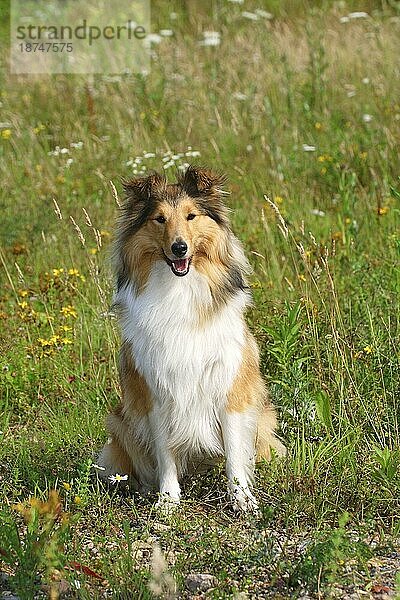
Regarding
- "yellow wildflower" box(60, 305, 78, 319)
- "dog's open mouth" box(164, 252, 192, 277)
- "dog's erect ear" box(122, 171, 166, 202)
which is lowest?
"yellow wildflower" box(60, 305, 78, 319)

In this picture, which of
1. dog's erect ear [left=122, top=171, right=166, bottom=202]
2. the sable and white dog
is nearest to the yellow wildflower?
the sable and white dog

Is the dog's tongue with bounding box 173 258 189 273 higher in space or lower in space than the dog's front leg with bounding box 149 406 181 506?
higher

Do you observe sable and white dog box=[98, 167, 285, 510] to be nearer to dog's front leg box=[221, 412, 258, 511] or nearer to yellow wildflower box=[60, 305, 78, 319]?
dog's front leg box=[221, 412, 258, 511]

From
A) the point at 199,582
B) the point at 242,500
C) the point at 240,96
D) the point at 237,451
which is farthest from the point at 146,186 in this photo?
the point at 240,96

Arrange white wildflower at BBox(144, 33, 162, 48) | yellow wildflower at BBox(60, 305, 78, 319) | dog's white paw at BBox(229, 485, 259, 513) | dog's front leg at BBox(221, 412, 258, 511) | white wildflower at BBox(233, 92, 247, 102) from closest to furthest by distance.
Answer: dog's white paw at BBox(229, 485, 259, 513), dog's front leg at BBox(221, 412, 258, 511), yellow wildflower at BBox(60, 305, 78, 319), white wildflower at BBox(233, 92, 247, 102), white wildflower at BBox(144, 33, 162, 48)

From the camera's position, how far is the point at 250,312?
5.50m

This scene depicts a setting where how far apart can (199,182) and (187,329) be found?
698 mm

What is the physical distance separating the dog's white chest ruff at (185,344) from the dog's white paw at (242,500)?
385mm

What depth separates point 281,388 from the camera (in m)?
4.99

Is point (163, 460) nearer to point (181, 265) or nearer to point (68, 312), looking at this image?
point (181, 265)

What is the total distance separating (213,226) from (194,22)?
24.7 feet

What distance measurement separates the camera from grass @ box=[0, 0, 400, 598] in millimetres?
3568

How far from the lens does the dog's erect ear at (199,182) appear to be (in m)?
4.28

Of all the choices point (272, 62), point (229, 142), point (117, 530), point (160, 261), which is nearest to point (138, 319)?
point (160, 261)
